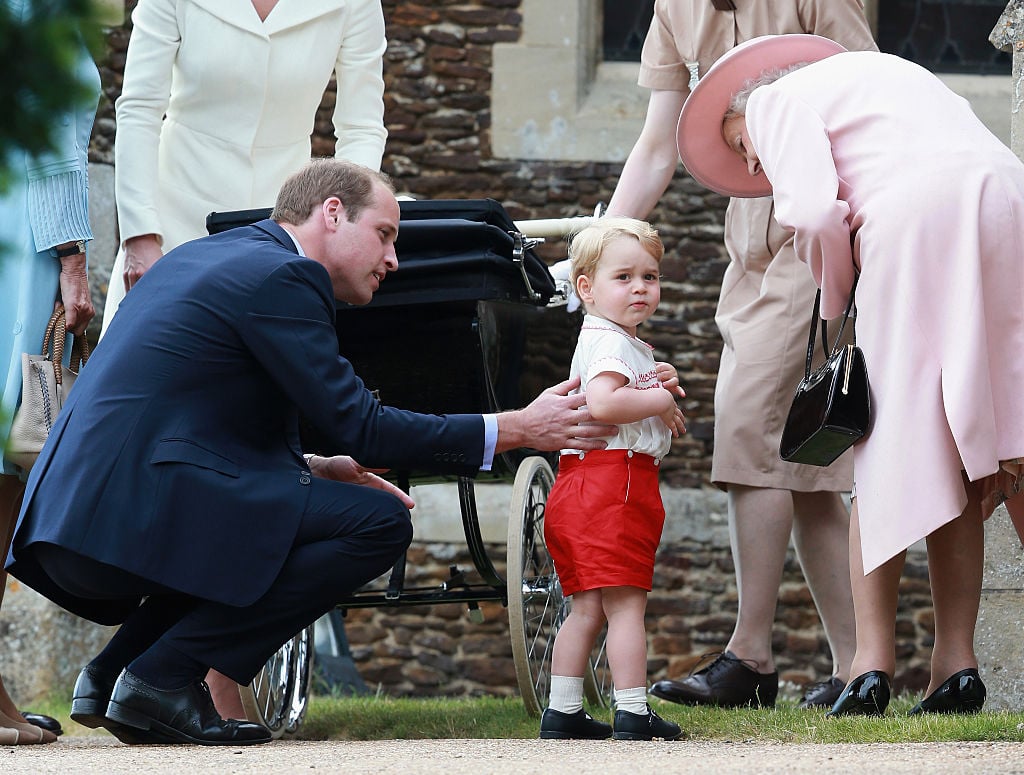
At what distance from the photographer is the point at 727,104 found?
3.79m

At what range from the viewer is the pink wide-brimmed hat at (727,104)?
369 centimetres

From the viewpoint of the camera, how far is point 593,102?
7.87m

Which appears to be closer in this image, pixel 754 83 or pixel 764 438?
pixel 754 83

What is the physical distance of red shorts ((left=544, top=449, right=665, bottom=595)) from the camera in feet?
11.1

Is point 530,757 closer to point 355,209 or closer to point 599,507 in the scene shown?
point 599,507

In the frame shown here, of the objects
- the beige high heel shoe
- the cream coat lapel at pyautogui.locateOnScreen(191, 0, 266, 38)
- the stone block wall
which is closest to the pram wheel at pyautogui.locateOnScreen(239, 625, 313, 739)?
the beige high heel shoe

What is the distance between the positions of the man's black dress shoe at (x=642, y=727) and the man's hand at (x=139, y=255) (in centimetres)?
172

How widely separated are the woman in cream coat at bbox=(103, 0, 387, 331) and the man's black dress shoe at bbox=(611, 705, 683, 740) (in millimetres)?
1734

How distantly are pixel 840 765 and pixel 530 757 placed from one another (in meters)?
0.58

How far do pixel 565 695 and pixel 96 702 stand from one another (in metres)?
1.04

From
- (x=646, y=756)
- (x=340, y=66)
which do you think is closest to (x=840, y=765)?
(x=646, y=756)

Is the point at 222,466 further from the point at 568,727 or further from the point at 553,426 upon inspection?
the point at 568,727

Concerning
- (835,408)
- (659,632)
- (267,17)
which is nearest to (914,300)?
(835,408)

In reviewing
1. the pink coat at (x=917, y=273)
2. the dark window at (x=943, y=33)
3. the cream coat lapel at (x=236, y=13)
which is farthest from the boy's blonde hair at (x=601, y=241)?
the dark window at (x=943, y=33)
